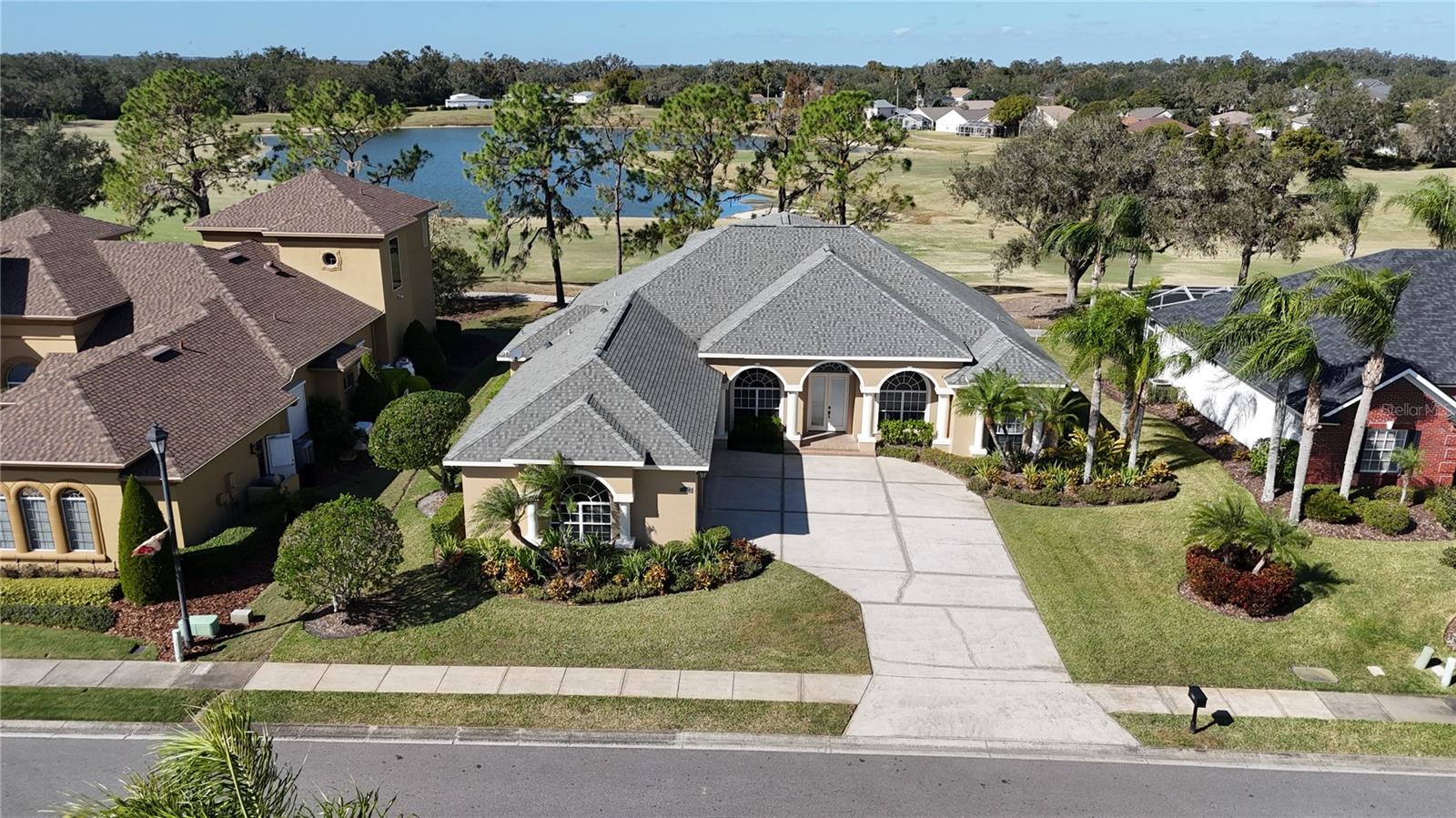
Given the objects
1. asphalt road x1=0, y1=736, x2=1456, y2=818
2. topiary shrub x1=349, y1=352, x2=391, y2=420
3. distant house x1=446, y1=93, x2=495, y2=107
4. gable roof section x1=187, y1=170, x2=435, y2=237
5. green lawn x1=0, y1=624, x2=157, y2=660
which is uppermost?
distant house x1=446, y1=93, x2=495, y2=107

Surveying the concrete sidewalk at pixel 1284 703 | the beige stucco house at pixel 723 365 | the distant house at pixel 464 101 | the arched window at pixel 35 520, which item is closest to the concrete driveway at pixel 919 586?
the concrete sidewalk at pixel 1284 703

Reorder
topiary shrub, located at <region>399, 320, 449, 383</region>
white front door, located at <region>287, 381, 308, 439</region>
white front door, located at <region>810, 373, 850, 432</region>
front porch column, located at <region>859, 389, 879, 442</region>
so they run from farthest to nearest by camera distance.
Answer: topiary shrub, located at <region>399, 320, 449, 383</region>
white front door, located at <region>810, 373, 850, 432</region>
front porch column, located at <region>859, 389, 879, 442</region>
white front door, located at <region>287, 381, 308, 439</region>

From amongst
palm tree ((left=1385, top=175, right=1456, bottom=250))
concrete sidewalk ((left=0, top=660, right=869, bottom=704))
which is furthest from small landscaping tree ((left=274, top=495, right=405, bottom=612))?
palm tree ((left=1385, top=175, right=1456, bottom=250))

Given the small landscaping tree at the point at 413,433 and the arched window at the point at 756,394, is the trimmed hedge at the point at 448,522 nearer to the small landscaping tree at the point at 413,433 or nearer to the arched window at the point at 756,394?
the small landscaping tree at the point at 413,433

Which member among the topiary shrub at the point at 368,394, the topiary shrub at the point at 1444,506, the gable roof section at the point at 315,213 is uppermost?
the gable roof section at the point at 315,213

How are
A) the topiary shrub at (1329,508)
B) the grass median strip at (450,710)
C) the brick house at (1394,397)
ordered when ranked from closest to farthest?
the grass median strip at (450,710) < the topiary shrub at (1329,508) < the brick house at (1394,397)

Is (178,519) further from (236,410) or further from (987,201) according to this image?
(987,201)

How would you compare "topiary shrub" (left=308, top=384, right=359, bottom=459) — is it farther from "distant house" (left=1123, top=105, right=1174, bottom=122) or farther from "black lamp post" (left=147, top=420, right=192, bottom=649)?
"distant house" (left=1123, top=105, right=1174, bottom=122)
